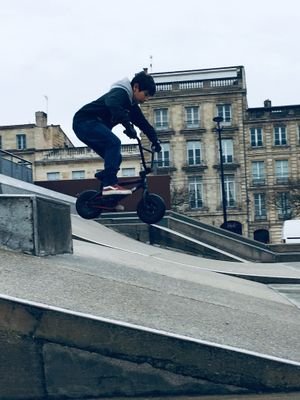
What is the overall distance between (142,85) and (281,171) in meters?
48.8

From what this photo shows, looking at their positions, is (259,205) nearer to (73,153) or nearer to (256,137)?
(256,137)

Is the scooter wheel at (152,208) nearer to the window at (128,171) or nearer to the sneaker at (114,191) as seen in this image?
the sneaker at (114,191)

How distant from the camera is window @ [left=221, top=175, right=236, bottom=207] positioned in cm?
5212

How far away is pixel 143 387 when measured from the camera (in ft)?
10.0

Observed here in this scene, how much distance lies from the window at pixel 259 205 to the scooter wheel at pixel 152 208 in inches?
1844

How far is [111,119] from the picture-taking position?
6227 millimetres

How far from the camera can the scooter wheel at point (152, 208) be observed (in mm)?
6711

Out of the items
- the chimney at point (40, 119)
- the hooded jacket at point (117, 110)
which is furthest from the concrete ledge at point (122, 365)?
the chimney at point (40, 119)

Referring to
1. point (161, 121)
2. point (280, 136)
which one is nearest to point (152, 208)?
point (161, 121)

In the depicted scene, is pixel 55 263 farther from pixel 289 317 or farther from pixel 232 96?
pixel 232 96

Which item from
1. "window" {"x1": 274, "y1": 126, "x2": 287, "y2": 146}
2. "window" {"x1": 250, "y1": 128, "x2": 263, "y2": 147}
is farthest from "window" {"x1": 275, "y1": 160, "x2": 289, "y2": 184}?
"window" {"x1": 250, "y1": 128, "x2": 263, "y2": 147}

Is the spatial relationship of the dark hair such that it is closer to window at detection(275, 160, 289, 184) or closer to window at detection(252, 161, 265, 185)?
window at detection(252, 161, 265, 185)

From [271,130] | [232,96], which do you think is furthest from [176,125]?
[271,130]

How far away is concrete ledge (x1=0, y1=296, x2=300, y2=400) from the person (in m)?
3.18
